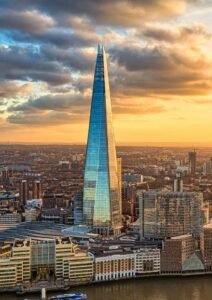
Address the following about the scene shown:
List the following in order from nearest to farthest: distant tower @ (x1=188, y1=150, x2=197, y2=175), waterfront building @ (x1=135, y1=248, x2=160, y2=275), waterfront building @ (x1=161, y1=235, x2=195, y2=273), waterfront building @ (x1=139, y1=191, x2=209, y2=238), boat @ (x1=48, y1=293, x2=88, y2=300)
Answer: boat @ (x1=48, y1=293, x2=88, y2=300)
waterfront building @ (x1=135, y1=248, x2=160, y2=275)
waterfront building @ (x1=161, y1=235, x2=195, y2=273)
waterfront building @ (x1=139, y1=191, x2=209, y2=238)
distant tower @ (x1=188, y1=150, x2=197, y2=175)

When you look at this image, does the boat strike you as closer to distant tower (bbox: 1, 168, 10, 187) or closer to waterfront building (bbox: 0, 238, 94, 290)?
waterfront building (bbox: 0, 238, 94, 290)

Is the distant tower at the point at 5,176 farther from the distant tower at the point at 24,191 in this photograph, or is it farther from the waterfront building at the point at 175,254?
the waterfront building at the point at 175,254

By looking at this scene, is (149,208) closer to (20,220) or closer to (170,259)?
(170,259)

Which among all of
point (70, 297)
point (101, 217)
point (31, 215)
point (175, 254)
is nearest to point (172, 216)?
point (175, 254)

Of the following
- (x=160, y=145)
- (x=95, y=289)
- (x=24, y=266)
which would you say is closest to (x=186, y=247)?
(x=95, y=289)

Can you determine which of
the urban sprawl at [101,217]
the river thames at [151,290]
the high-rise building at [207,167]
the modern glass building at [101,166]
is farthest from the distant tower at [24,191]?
the river thames at [151,290]

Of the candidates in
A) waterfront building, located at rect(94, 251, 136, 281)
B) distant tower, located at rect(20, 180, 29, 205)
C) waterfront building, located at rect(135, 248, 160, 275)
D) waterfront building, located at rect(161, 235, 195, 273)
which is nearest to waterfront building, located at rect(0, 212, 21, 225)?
distant tower, located at rect(20, 180, 29, 205)
